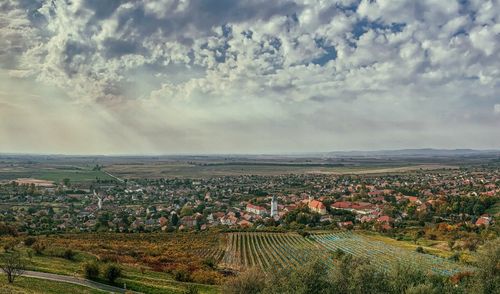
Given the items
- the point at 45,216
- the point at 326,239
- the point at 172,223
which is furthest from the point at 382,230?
the point at 45,216

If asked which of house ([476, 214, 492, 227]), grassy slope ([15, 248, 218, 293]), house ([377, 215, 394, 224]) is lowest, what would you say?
house ([377, 215, 394, 224])

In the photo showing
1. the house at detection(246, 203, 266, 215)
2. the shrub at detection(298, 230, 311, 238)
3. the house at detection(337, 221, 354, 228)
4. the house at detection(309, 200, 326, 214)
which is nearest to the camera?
the shrub at detection(298, 230, 311, 238)

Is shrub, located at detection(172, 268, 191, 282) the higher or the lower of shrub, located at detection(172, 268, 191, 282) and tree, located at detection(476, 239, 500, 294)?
the lower

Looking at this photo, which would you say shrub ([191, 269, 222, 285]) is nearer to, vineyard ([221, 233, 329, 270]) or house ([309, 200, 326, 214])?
vineyard ([221, 233, 329, 270])

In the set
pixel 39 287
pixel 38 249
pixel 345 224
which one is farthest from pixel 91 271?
pixel 345 224

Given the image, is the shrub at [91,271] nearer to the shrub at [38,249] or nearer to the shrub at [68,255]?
the shrub at [68,255]

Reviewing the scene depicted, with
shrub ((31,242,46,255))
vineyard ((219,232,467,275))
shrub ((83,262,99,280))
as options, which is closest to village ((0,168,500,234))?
vineyard ((219,232,467,275))

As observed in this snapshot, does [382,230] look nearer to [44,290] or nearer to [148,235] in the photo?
[148,235]

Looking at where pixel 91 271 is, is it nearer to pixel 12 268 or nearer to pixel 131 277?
pixel 131 277
